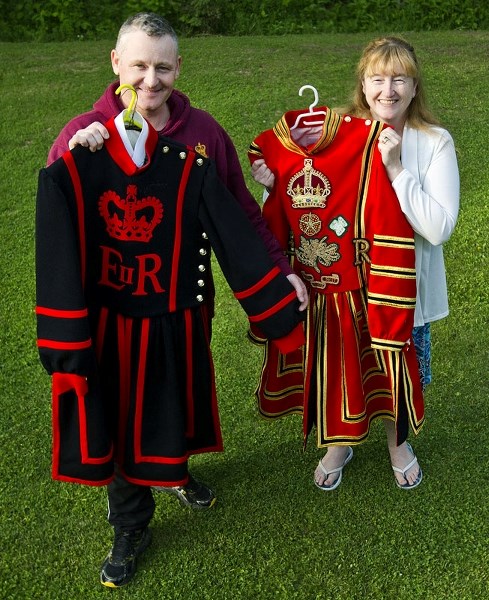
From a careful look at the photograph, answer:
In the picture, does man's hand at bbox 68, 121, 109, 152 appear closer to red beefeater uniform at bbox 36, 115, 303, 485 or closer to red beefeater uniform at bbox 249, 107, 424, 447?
red beefeater uniform at bbox 36, 115, 303, 485

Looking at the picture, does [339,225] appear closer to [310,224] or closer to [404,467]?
[310,224]

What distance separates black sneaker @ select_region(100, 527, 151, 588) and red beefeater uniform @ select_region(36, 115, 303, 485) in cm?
31

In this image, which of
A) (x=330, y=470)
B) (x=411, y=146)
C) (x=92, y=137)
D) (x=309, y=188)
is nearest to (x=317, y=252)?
(x=309, y=188)

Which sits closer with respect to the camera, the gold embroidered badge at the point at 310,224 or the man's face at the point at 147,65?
the man's face at the point at 147,65

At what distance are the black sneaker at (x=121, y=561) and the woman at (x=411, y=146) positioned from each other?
122cm

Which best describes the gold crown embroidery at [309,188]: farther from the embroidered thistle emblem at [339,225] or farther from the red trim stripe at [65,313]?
the red trim stripe at [65,313]

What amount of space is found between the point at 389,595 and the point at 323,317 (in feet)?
3.12

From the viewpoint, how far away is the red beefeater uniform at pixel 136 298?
226 centimetres

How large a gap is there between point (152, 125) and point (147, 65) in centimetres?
18

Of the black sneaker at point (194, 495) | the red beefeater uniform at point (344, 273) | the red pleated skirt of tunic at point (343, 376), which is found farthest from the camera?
the black sneaker at point (194, 495)

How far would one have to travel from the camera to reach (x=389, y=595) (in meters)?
2.76

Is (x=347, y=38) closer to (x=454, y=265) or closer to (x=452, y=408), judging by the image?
(x=454, y=265)

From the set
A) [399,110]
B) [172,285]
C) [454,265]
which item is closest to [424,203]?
[399,110]

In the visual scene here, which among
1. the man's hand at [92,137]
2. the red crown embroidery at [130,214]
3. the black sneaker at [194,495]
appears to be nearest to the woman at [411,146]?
the red crown embroidery at [130,214]
